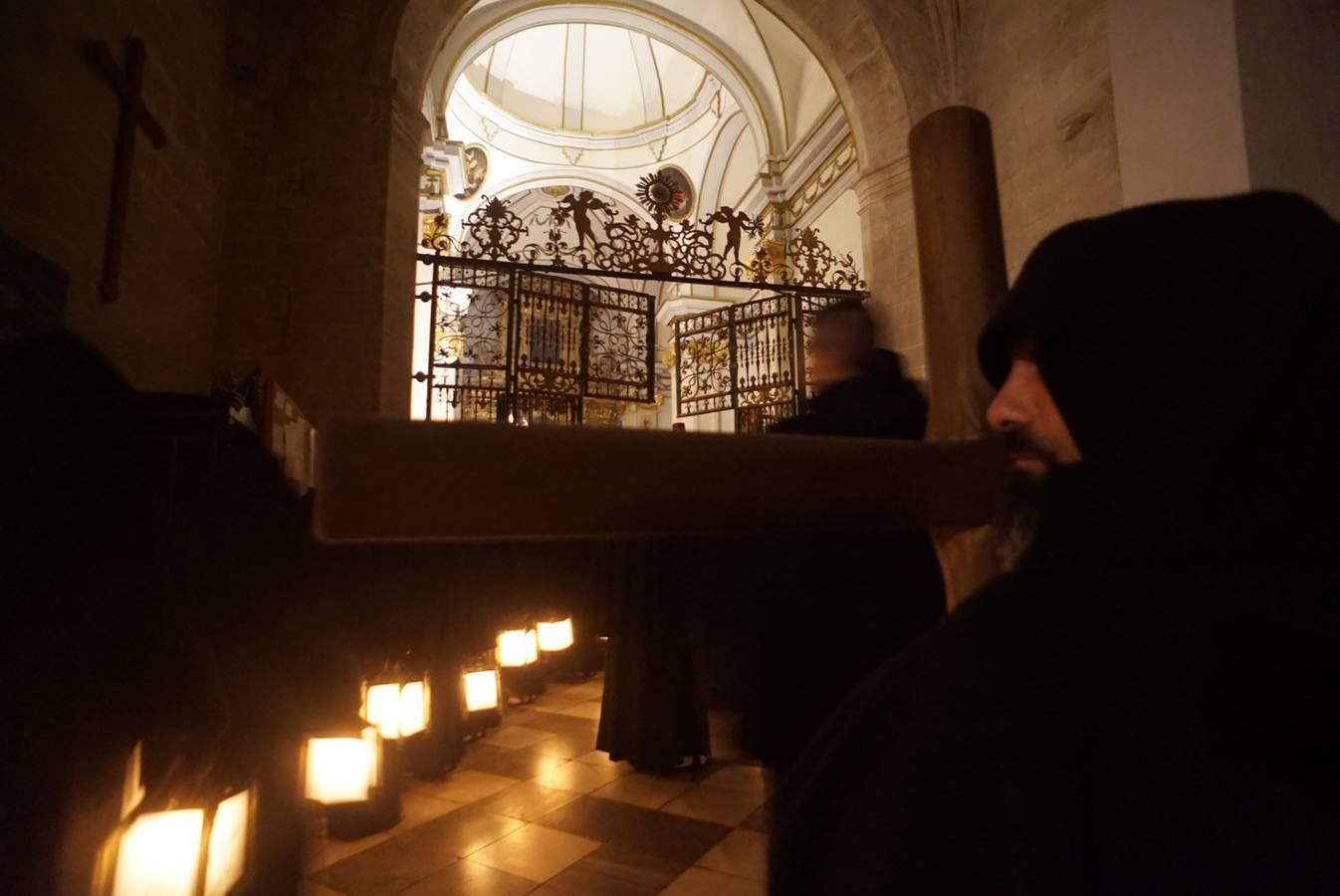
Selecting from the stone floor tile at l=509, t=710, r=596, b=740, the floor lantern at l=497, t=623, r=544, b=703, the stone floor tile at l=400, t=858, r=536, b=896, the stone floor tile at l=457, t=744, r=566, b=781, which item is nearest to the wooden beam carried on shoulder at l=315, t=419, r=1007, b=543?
the stone floor tile at l=400, t=858, r=536, b=896

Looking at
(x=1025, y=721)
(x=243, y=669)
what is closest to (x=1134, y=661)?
(x=1025, y=721)

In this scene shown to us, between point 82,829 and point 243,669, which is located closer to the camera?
point 243,669

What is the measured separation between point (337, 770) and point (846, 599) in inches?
87.4

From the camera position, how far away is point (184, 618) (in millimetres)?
1055

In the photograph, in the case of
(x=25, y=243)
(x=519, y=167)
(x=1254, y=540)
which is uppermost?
(x=519, y=167)

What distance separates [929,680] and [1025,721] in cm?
8

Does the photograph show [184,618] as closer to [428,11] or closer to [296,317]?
[296,317]

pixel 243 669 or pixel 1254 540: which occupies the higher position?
pixel 1254 540

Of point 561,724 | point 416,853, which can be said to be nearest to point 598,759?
point 561,724

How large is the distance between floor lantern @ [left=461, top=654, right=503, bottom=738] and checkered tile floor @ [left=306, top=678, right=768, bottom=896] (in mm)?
195

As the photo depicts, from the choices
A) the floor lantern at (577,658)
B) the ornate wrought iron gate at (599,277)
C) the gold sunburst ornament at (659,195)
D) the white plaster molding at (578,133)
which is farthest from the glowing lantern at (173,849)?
the white plaster molding at (578,133)

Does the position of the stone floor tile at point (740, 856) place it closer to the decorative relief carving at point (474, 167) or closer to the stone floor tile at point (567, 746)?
the stone floor tile at point (567, 746)

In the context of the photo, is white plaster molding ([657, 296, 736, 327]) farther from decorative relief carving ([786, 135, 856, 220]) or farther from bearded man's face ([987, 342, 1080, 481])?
bearded man's face ([987, 342, 1080, 481])

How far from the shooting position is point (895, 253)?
18.5ft
